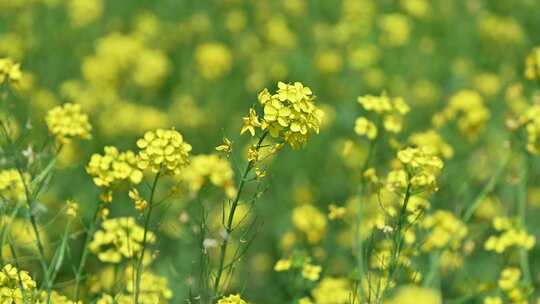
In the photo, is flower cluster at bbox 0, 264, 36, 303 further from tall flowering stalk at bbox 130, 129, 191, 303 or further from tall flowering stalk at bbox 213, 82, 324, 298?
tall flowering stalk at bbox 213, 82, 324, 298

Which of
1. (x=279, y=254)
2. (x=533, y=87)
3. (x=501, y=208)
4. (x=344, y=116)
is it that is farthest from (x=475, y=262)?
(x=533, y=87)

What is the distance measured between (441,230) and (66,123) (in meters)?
1.48

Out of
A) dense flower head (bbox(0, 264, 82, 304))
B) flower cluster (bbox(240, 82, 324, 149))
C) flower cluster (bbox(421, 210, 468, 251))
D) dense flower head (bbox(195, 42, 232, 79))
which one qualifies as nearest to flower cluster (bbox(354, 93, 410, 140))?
flower cluster (bbox(421, 210, 468, 251))

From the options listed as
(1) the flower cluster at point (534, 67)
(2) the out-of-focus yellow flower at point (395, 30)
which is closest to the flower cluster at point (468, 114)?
(1) the flower cluster at point (534, 67)

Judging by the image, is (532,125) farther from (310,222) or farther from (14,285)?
(14,285)

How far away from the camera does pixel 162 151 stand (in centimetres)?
263

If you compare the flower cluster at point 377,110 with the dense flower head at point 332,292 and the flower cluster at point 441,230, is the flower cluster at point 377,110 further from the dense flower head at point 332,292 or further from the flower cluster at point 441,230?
the dense flower head at point 332,292

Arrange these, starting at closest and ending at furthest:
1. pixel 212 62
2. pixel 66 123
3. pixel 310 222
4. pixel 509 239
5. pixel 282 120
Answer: pixel 282 120 < pixel 66 123 < pixel 509 239 < pixel 310 222 < pixel 212 62

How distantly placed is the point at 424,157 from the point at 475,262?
234 centimetres

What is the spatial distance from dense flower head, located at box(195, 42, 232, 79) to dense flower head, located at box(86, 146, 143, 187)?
376 centimetres

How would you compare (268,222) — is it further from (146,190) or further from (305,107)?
(305,107)

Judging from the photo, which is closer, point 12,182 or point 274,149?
point 274,149

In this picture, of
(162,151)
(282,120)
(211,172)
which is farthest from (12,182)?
(282,120)

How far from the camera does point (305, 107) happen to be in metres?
2.52
